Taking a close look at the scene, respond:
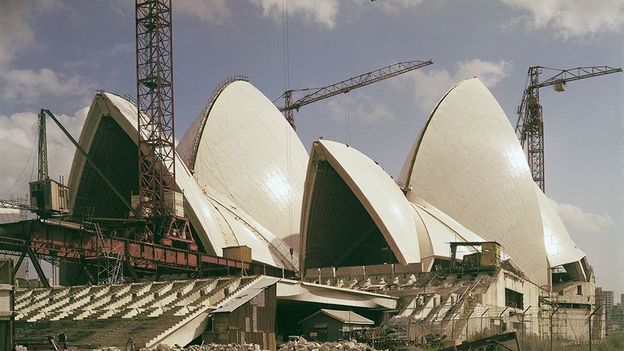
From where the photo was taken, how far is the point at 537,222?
69.8m

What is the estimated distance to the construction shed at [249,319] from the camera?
3628 cm

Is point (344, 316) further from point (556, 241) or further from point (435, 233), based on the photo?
point (556, 241)

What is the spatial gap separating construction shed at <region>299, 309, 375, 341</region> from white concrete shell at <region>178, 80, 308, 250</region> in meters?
23.6

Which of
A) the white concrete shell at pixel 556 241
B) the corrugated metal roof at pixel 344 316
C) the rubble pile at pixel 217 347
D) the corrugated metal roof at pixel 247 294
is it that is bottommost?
the rubble pile at pixel 217 347

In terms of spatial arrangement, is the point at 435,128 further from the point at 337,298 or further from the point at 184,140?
the point at 337,298

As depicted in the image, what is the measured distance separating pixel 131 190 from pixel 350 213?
1701 centimetres

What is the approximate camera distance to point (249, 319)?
37.8 m

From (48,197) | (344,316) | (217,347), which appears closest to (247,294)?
(217,347)

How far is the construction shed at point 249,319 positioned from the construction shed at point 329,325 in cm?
395

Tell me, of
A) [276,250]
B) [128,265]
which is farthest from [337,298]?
[276,250]

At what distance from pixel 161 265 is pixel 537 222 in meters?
31.5

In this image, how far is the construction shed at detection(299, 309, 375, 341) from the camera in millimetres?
42750

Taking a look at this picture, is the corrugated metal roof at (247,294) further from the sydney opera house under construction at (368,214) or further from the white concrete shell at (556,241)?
the white concrete shell at (556,241)

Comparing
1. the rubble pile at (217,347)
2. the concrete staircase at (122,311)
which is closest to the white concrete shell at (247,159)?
the concrete staircase at (122,311)
